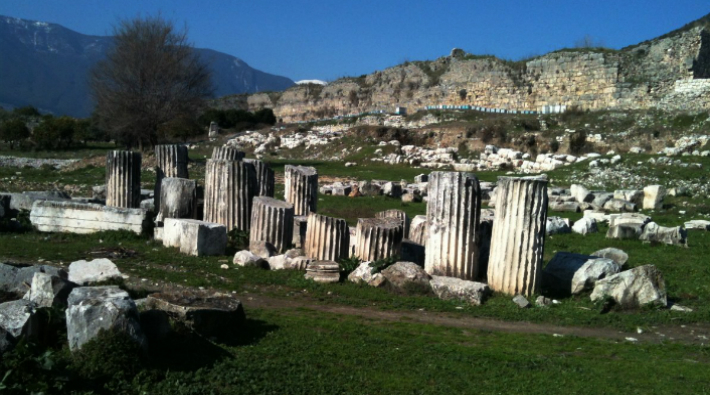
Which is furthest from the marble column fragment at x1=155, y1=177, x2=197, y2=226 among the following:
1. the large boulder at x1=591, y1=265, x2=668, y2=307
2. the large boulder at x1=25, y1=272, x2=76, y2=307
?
the large boulder at x1=591, y1=265, x2=668, y2=307

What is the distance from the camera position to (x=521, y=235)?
30.4 ft

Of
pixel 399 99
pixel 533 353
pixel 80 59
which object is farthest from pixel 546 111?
pixel 80 59

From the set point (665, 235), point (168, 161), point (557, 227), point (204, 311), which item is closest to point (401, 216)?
point (557, 227)

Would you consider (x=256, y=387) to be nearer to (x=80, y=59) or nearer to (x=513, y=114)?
(x=513, y=114)

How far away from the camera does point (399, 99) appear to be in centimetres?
5216

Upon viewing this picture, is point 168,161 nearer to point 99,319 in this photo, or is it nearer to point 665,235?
point 99,319

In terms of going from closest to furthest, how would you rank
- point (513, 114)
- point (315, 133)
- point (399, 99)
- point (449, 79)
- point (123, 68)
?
point (123, 68)
point (513, 114)
point (315, 133)
point (449, 79)
point (399, 99)

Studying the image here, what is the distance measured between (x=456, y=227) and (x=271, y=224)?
11.8 feet

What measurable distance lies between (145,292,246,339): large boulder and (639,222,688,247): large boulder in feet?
31.0

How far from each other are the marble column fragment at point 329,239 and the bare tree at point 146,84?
26983mm

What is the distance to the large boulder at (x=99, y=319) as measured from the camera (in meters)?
5.56

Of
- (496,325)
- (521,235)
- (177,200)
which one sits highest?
(521,235)

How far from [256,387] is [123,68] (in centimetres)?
3375

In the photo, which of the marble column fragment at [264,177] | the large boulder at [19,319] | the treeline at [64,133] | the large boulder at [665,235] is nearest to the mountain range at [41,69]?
the treeline at [64,133]
